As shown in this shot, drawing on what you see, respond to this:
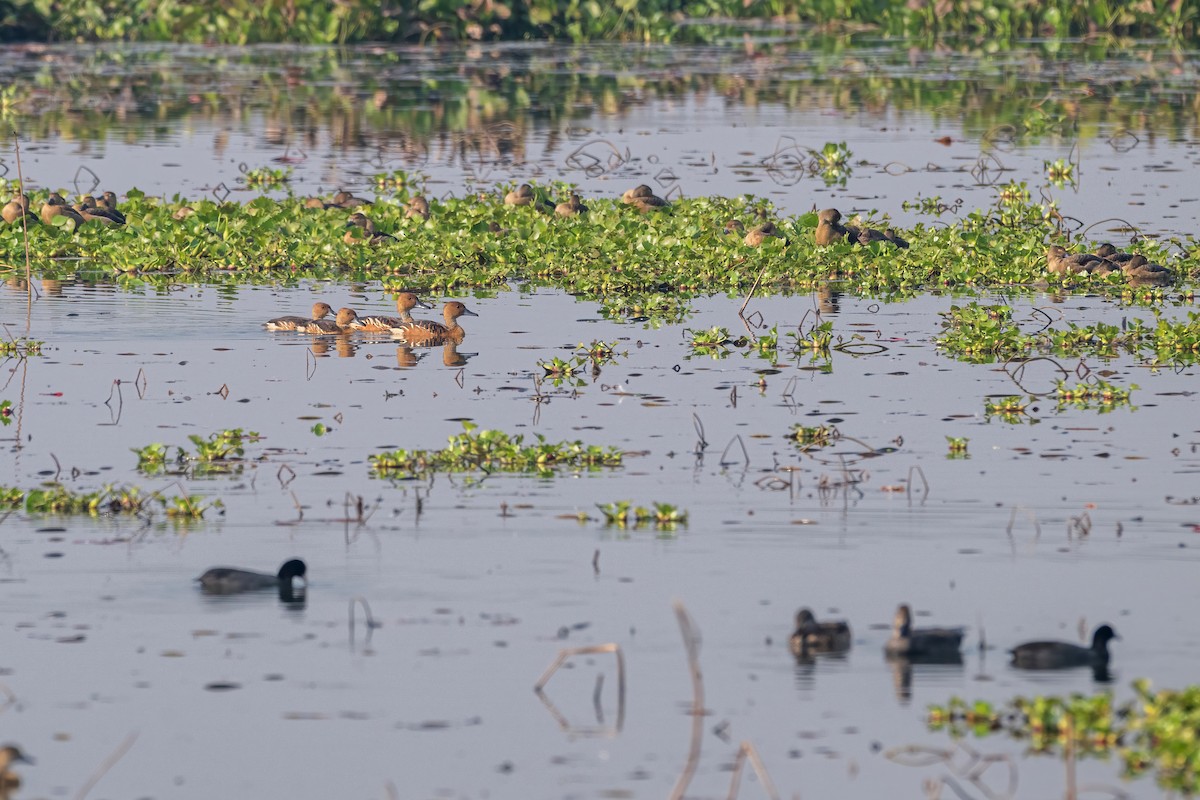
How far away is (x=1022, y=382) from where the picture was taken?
16.0 meters

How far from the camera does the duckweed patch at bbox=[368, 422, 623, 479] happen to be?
13.2 meters

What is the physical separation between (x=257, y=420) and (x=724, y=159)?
57.6ft

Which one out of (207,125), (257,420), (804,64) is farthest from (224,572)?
(804,64)

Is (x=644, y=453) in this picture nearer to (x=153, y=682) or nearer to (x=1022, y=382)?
(x=1022, y=382)

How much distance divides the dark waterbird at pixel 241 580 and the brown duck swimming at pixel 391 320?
7196 millimetres

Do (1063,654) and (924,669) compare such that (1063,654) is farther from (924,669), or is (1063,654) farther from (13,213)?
(13,213)

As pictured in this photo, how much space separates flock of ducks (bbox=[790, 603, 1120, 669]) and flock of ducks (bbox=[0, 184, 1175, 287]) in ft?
36.2

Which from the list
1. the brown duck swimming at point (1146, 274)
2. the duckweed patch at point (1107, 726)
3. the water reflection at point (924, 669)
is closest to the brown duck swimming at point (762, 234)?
the brown duck swimming at point (1146, 274)

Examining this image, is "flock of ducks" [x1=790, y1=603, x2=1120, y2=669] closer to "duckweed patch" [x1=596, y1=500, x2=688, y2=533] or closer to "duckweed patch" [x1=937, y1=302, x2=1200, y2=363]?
"duckweed patch" [x1=596, y1=500, x2=688, y2=533]

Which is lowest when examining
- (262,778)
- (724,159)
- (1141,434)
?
(262,778)

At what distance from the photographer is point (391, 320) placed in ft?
59.7

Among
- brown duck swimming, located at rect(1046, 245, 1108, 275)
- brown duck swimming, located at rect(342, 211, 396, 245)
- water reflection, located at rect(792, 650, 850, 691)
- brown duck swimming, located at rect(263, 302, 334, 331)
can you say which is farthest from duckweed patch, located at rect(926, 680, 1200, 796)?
brown duck swimming, located at rect(342, 211, 396, 245)

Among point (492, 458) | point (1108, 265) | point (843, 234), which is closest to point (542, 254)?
point (843, 234)

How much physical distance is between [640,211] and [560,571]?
42.5 ft
